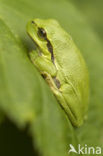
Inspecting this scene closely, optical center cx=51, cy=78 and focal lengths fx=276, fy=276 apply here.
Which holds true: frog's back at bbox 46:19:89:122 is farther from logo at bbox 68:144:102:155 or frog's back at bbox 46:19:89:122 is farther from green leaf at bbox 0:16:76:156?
green leaf at bbox 0:16:76:156

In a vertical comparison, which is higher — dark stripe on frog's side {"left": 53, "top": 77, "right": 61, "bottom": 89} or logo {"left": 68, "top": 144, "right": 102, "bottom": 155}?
dark stripe on frog's side {"left": 53, "top": 77, "right": 61, "bottom": 89}

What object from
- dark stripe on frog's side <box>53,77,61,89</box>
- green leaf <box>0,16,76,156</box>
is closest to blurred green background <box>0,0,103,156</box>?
green leaf <box>0,16,76,156</box>

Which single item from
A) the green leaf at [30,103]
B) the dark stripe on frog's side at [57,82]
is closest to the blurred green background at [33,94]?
the green leaf at [30,103]

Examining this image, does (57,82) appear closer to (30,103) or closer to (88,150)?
(88,150)

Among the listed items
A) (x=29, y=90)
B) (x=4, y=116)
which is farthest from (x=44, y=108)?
(x=4, y=116)

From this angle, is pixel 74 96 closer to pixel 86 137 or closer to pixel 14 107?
pixel 86 137

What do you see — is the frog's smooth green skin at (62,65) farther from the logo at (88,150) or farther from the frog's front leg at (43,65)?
the logo at (88,150)
